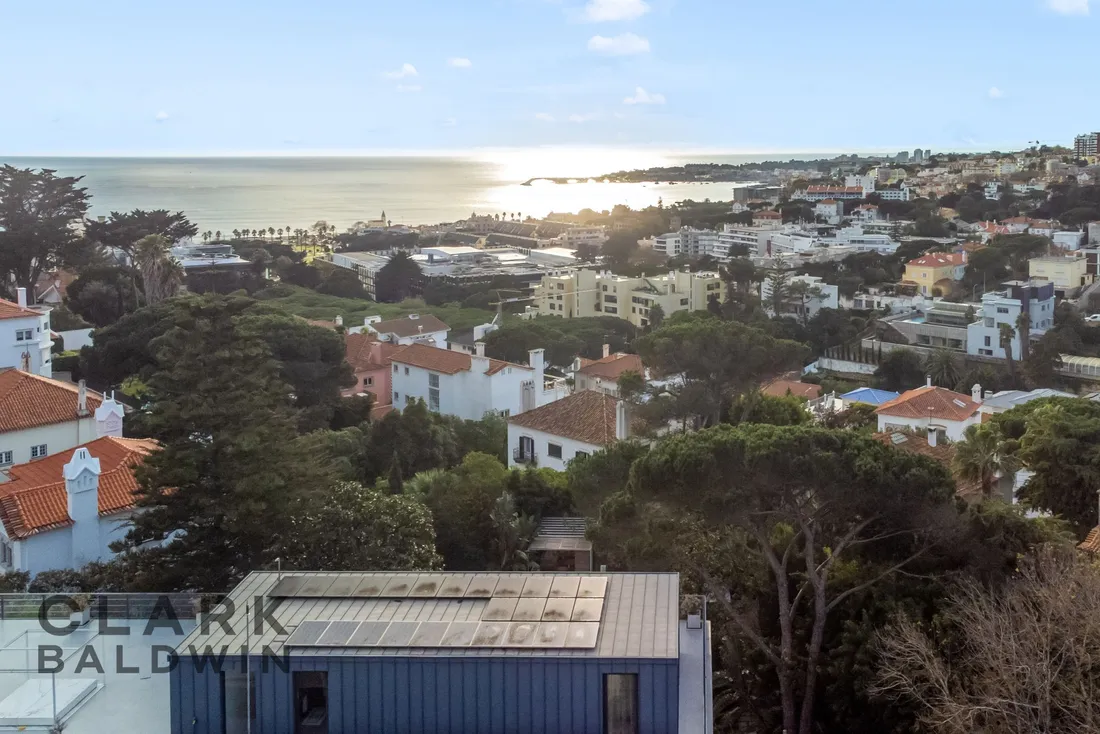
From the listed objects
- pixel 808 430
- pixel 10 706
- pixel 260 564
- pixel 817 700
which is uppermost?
pixel 808 430

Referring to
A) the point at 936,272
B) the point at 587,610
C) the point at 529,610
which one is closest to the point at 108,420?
the point at 529,610

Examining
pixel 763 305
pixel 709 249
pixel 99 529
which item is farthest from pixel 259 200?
pixel 99 529

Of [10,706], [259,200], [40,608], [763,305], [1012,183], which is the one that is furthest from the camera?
[259,200]

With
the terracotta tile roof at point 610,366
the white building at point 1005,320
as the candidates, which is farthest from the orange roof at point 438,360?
the white building at point 1005,320

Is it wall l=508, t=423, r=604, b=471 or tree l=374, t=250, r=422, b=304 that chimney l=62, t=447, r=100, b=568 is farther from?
tree l=374, t=250, r=422, b=304

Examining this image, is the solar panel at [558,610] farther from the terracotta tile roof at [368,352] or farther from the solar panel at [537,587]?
the terracotta tile roof at [368,352]

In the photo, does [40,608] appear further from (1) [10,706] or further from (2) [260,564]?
(2) [260,564]
